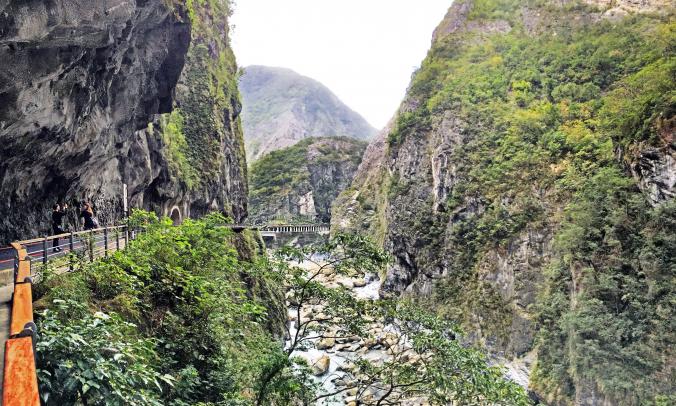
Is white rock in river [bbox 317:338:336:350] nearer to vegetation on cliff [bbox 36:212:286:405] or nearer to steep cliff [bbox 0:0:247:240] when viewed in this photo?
steep cliff [bbox 0:0:247:240]

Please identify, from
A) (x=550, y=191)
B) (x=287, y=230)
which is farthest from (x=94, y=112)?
(x=287, y=230)

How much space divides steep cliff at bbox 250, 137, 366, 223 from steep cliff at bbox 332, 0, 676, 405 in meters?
57.3

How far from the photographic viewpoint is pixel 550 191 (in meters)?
25.1

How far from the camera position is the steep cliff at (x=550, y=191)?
1541cm

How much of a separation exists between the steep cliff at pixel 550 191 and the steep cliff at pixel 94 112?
1944cm

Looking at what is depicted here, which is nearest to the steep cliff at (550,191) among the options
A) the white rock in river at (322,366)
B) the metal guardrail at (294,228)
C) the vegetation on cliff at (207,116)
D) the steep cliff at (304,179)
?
the white rock in river at (322,366)

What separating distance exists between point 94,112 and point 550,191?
2444 centimetres

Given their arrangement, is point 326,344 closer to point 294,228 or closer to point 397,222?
point 397,222

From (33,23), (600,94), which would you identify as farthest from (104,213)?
(600,94)

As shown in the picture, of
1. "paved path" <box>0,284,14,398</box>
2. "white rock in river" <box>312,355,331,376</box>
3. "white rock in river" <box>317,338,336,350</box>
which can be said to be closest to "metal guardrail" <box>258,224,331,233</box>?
"white rock in river" <box>317,338,336,350</box>

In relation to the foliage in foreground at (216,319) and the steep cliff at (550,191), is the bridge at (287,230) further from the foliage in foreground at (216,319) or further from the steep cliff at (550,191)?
the foliage in foreground at (216,319)

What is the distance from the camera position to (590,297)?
16.7 metres

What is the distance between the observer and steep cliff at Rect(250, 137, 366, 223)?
99562 millimetres

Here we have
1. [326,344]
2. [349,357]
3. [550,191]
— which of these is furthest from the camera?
[326,344]
